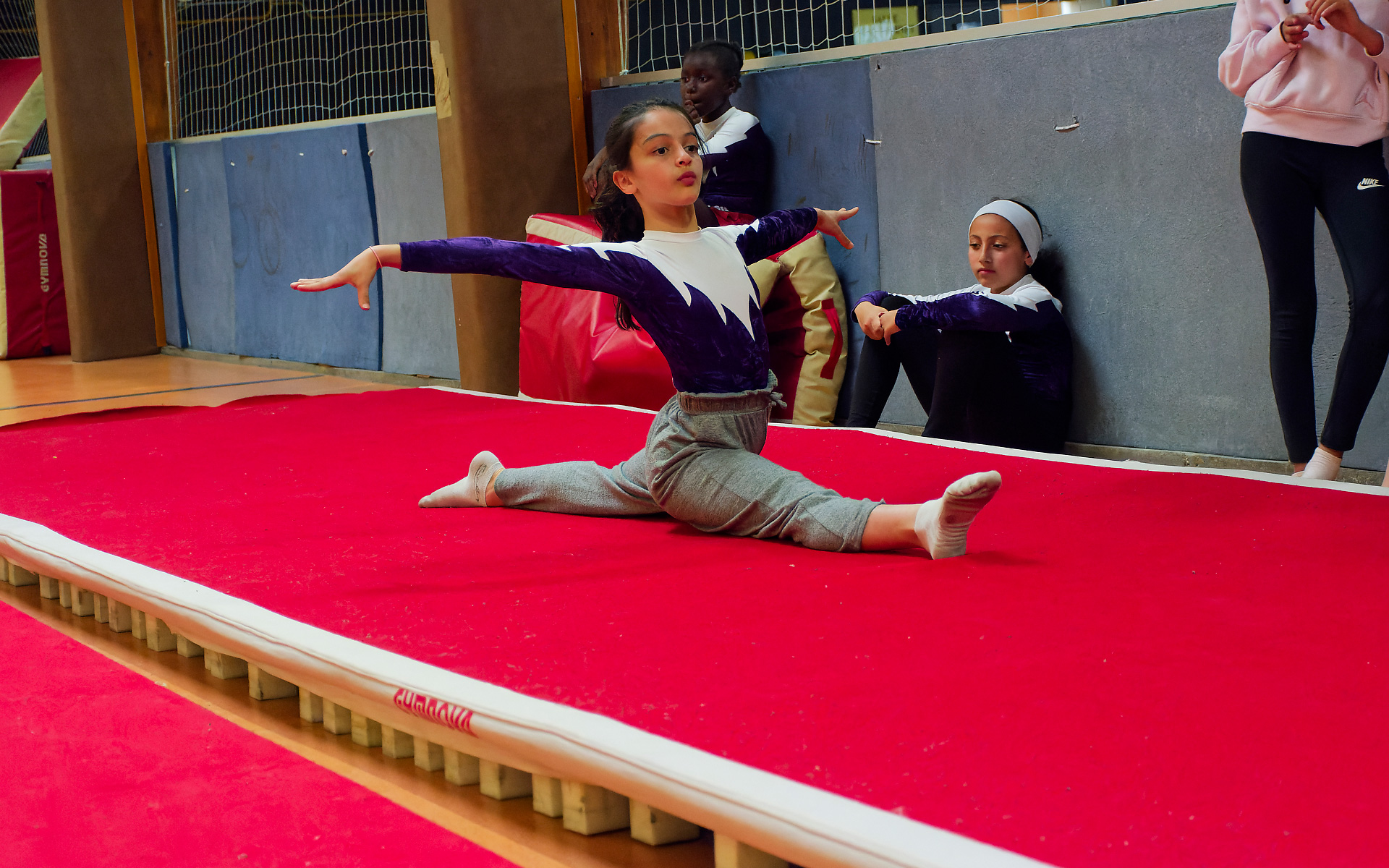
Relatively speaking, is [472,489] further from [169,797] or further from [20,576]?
[169,797]

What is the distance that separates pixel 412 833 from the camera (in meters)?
1.29

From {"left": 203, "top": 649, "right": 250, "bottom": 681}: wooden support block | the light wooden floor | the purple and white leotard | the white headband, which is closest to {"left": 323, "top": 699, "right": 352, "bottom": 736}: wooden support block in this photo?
{"left": 203, "top": 649, "right": 250, "bottom": 681}: wooden support block

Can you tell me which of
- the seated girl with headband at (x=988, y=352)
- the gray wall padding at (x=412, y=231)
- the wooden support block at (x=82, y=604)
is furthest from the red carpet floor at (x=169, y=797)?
the gray wall padding at (x=412, y=231)

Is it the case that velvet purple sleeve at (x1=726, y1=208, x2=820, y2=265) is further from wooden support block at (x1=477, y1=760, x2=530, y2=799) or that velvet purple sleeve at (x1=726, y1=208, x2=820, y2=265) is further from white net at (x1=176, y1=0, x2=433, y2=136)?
white net at (x1=176, y1=0, x2=433, y2=136)

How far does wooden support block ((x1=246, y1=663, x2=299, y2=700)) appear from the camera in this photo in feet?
5.81

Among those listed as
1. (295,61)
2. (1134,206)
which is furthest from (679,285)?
(295,61)

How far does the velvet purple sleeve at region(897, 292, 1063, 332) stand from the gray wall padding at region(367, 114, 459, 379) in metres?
2.66

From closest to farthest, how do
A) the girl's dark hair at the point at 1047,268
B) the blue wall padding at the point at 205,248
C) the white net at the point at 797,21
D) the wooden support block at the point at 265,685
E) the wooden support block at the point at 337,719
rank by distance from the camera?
the wooden support block at the point at 337,719, the wooden support block at the point at 265,685, the girl's dark hair at the point at 1047,268, the white net at the point at 797,21, the blue wall padding at the point at 205,248

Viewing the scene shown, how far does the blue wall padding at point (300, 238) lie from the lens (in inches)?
228

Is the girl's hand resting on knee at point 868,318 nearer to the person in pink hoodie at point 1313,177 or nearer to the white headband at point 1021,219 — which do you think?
the white headband at point 1021,219

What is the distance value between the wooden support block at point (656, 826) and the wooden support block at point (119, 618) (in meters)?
1.21

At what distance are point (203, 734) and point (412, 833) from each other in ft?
1.44

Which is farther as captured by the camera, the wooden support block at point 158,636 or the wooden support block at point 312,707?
the wooden support block at point 158,636

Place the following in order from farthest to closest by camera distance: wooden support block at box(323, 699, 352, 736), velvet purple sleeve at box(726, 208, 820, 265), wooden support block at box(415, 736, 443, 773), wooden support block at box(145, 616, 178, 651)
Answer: velvet purple sleeve at box(726, 208, 820, 265), wooden support block at box(145, 616, 178, 651), wooden support block at box(323, 699, 352, 736), wooden support block at box(415, 736, 443, 773)
